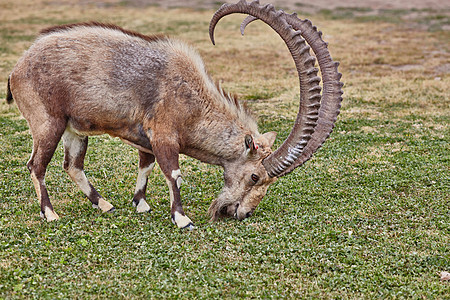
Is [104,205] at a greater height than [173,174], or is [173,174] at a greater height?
[173,174]

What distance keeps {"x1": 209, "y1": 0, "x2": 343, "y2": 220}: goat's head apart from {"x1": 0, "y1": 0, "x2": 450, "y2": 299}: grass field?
1.51ft

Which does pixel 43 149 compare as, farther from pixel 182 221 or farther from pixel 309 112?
pixel 309 112

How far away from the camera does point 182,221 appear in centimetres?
784

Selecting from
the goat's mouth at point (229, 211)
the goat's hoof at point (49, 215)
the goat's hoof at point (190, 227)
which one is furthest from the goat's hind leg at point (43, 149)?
the goat's mouth at point (229, 211)

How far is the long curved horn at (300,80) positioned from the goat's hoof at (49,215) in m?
3.39

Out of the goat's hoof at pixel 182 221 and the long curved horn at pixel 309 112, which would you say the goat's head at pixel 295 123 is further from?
the goat's hoof at pixel 182 221

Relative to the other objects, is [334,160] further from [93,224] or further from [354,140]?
[93,224]

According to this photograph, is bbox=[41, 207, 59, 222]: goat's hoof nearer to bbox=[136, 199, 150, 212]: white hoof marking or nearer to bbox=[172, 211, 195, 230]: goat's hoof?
bbox=[136, 199, 150, 212]: white hoof marking

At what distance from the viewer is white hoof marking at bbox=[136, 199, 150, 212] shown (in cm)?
862

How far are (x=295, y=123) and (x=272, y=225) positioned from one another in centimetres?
156

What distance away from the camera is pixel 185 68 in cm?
804

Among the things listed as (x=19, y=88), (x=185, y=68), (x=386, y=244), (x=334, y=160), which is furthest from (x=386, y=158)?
(x=19, y=88)

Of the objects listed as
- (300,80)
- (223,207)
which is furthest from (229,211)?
(300,80)

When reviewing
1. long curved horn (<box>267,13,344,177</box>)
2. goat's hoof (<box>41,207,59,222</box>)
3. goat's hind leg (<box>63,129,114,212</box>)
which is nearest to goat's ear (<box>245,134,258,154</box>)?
long curved horn (<box>267,13,344,177</box>)
